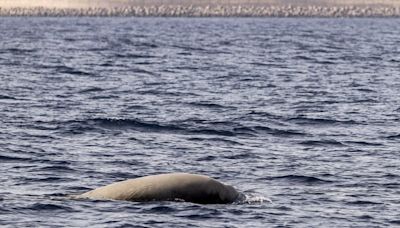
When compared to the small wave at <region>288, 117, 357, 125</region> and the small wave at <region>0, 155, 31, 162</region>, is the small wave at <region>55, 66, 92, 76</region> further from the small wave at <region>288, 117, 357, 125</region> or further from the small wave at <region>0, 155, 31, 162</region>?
the small wave at <region>0, 155, 31, 162</region>

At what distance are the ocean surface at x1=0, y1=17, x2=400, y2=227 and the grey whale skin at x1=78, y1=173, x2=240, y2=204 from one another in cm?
22

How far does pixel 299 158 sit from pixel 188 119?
7.21 meters

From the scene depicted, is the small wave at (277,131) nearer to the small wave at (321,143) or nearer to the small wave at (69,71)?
the small wave at (321,143)

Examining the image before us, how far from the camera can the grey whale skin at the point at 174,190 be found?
21.8 meters

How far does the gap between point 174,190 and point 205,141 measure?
27.2 ft

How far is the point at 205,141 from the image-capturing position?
29984mm

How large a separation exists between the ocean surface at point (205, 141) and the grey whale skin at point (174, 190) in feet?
0.71

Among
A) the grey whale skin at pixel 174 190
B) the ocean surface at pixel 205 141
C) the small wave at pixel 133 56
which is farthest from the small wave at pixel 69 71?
the grey whale skin at pixel 174 190

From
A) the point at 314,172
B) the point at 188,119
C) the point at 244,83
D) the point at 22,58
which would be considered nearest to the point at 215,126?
the point at 188,119

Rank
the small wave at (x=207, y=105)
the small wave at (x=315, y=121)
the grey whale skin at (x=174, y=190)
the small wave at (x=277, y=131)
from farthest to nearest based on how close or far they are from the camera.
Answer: the small wave at (x=207, y=105)
the small wave at (x=315, y=121)
the small wave at (x=277, y=131)
the grey whale skin at (x=174, y=190)

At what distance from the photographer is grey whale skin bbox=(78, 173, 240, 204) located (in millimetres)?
21766

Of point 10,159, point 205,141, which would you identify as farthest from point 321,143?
point 10,159

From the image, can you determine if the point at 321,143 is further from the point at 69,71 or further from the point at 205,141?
the point at 69,71

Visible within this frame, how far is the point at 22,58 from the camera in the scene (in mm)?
63500
